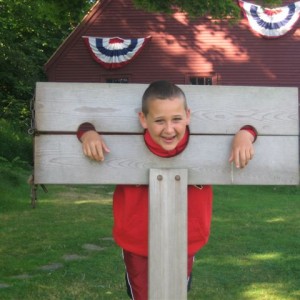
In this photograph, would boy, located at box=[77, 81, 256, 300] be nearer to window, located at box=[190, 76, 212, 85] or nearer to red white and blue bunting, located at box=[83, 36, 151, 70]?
red white and blue bunting, located at box=[83, 36, 151, 70]

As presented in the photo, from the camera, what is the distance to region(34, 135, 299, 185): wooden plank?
3.34m

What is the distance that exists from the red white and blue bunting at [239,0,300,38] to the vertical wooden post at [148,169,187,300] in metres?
18.2

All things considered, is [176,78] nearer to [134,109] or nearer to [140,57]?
[140,57]

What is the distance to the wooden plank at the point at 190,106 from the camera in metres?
3.36

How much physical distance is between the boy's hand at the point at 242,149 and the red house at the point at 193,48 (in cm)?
1849

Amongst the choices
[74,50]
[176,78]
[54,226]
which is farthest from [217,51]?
[54,226]

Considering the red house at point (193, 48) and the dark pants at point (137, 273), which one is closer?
the dark pants at point (137, 273)

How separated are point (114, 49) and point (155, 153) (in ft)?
60.9

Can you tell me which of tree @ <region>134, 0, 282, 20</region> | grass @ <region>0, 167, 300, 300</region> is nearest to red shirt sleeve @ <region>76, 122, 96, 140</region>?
grass @ <region>0, 167, 300, 300</region>

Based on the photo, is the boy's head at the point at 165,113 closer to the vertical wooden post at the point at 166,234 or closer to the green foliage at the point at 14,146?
the vertical wooden post at the point at 166,234

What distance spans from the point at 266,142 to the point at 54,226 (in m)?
5.87

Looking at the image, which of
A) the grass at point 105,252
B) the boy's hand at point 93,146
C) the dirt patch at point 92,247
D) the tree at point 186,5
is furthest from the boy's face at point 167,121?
the tree at point 186,5

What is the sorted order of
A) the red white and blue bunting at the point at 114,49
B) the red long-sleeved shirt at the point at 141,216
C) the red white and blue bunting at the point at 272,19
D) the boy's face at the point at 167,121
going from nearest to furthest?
the boy's face at the point at 167,121 → the red long-sleeved shirt at the point at 141,216 → the red white and blue bunting at the point at 272,19 → the red white and blue bunting at the point at 114,49

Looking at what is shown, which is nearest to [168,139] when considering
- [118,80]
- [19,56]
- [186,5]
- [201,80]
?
[186,5]
